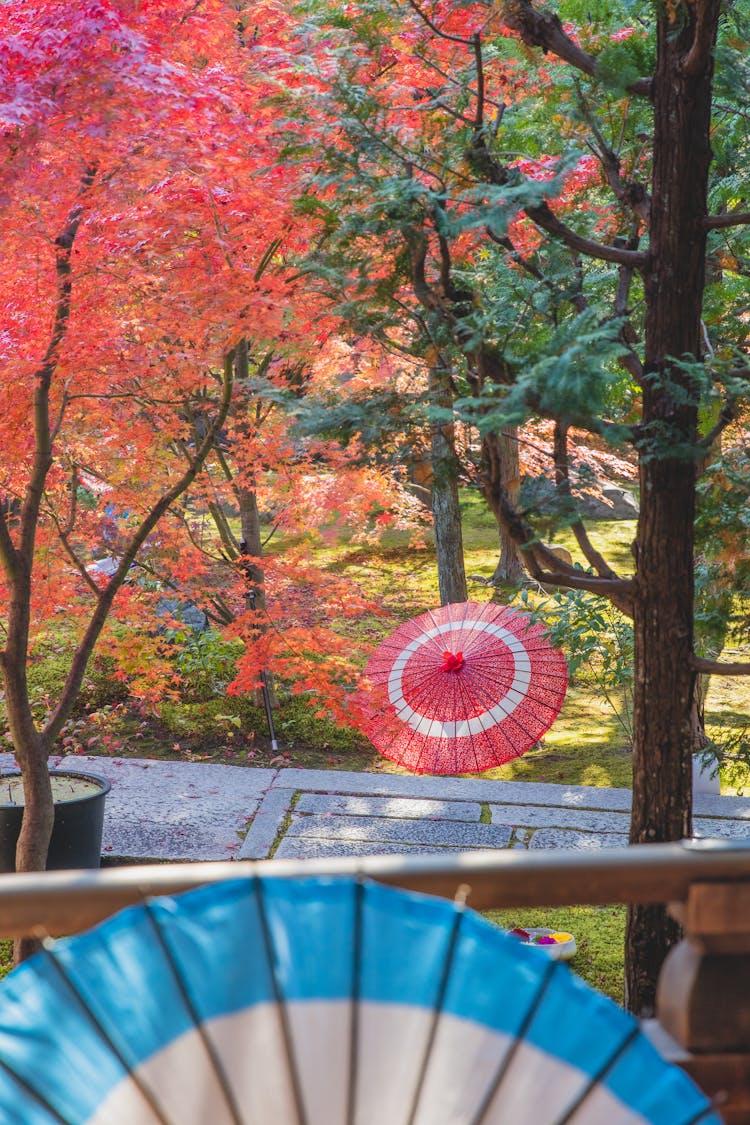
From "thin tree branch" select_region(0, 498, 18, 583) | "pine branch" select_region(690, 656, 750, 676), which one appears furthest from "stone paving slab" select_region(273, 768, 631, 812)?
"pine branch" select_region(690, 656, 750, 676)

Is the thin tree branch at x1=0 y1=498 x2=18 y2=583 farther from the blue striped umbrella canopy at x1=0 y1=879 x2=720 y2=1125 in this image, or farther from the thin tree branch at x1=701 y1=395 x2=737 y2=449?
the blue striped umbrella canopy at x1=0 y1=879 x2=720 y2=1125

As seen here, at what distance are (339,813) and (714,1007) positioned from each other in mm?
4797

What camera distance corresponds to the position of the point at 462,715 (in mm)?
6777

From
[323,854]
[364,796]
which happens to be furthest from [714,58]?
[364,796]

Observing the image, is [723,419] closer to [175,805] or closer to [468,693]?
[468,693]

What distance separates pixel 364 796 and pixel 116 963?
5.49 metres

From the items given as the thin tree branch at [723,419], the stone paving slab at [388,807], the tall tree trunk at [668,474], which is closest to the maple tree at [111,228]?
the tall tree trunk at [668,474]

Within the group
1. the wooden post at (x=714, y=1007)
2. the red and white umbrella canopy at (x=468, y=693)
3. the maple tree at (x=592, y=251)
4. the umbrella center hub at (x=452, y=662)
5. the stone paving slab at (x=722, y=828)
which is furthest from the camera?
the umbrella center hub at (x=452, y=662)

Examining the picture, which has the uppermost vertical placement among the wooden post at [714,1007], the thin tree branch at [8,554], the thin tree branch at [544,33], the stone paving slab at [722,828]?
the thin tree branch at [544,33]

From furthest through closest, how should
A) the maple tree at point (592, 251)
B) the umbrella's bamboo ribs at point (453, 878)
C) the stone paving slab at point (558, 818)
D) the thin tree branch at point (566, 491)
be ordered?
the stone paving slab at point (558, 818) → the thin tree branch at point (566, 491) → the maple tree at point (592, 251) → the umbrella's bamboo ribs at point (453, 878)

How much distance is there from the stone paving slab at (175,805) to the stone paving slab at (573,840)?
170cm

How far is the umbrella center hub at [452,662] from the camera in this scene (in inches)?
274

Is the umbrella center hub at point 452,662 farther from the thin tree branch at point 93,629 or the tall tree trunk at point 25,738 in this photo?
the tall tree trunk at point 25,738

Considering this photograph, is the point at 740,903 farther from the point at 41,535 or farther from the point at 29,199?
the point at 41,535
